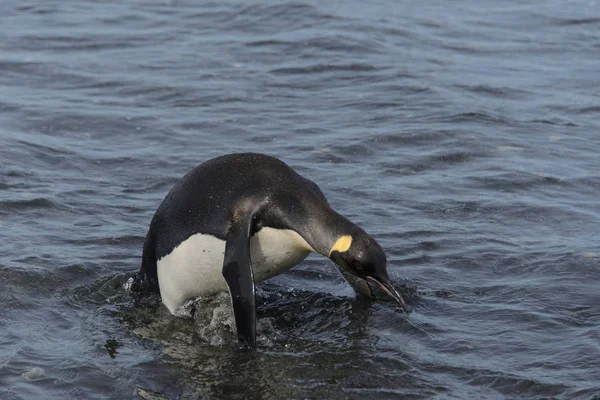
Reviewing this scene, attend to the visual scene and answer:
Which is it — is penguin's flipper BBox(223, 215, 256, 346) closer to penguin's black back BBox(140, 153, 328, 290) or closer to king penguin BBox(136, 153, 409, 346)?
king penguin BBox(136, 153, 409, 346)

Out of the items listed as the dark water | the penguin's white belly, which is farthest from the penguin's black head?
the dark water

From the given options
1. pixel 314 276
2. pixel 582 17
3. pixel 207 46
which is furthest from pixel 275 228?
pixel 582 17

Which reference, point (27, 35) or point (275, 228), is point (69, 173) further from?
point (27, 35)

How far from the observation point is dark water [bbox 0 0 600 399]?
6.79 meters

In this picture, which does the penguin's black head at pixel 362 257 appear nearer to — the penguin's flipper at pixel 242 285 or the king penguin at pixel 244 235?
the king penguin at pixel 244 235

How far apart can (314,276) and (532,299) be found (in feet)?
5.26

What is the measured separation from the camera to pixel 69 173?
10547mm

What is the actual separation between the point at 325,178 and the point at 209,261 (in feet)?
11.5

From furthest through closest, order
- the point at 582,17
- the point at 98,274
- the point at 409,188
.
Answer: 1. the point at 582,17
2. the point at 409,188
3. the point at 98,274

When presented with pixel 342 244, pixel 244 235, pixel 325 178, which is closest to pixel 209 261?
pixel 244 235

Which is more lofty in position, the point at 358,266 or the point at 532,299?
the point at 358,266

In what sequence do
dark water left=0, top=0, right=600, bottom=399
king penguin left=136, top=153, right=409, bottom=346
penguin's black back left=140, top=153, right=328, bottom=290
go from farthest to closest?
penguin's black back left=140, top=153, right=328, bottom=290 → king penguin left=136, top=153, right=409, bottom=346 → dark water left=0, top=0, right=600, bottom=399

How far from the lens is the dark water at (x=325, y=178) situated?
22.3ft

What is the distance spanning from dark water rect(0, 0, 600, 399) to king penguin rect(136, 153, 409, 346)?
330 millimetres
